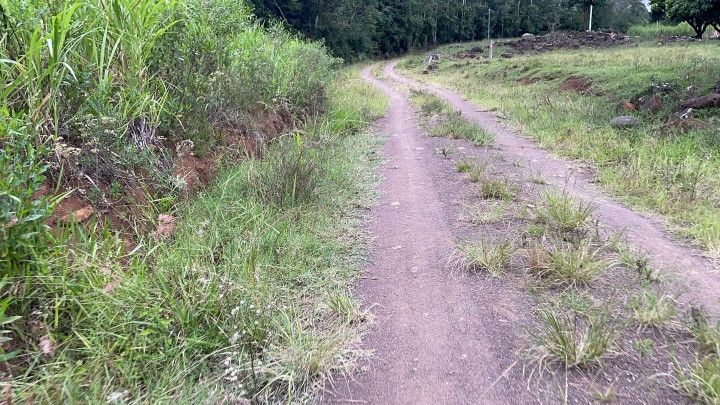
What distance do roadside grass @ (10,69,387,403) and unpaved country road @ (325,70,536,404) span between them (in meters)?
0.18

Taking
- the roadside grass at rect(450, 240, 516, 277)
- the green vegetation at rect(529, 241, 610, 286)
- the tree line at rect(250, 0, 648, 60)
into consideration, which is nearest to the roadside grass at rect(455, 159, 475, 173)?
the roadside grass at rect(450, 240, 516, 277)

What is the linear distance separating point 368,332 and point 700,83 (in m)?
9.71

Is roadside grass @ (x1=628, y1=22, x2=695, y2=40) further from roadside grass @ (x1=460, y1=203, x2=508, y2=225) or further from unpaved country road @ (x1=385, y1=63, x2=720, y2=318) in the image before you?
roadside grass @ (x1=460, y1=203, x2=508, y2=225)

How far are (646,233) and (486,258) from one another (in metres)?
1.52

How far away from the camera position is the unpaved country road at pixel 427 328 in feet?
7.20

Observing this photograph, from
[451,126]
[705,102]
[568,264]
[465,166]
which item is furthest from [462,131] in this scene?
[568,264]

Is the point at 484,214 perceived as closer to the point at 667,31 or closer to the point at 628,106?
the point at 628,106

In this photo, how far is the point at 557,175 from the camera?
5668 mm

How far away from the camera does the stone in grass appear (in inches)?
300

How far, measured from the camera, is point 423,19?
4903 centimetres

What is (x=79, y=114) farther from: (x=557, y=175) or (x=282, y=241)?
(x=557, y=175)

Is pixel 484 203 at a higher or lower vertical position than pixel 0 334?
lower

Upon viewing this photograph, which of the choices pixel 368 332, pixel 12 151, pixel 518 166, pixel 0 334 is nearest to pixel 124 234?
pixel 12 151

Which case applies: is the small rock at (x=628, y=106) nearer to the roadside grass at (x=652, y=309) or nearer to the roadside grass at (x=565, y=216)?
the roadside grass at (x=565, y=216)
